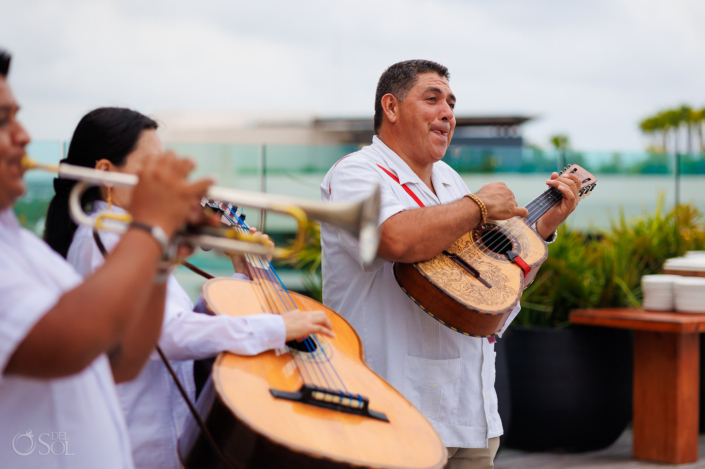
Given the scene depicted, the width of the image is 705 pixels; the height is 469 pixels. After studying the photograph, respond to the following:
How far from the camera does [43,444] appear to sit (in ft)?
3.24

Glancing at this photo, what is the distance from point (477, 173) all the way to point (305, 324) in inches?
172

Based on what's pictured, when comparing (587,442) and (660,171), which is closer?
(587,442)

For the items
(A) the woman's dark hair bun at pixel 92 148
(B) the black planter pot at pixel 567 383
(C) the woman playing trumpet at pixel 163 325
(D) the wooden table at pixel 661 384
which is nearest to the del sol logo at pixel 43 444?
(C) the woman playing trumpet at pixel 163 325

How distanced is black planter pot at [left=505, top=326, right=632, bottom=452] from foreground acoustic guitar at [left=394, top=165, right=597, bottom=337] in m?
1.70

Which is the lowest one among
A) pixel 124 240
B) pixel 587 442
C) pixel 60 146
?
pixel 587 442

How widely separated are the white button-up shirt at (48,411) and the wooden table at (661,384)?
3406 mm

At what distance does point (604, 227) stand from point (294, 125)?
4860 millimetres

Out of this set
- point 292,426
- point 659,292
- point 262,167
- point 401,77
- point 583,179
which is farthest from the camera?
point 262,167

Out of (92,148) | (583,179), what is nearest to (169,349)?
(92,148)

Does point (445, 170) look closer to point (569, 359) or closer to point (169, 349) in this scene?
point (169, 349)

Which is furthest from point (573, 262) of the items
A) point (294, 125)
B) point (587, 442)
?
point (294, 125)

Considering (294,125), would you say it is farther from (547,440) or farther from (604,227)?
(547,440)

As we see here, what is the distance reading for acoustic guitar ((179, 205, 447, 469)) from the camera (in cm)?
122

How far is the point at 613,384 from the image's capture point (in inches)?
159
